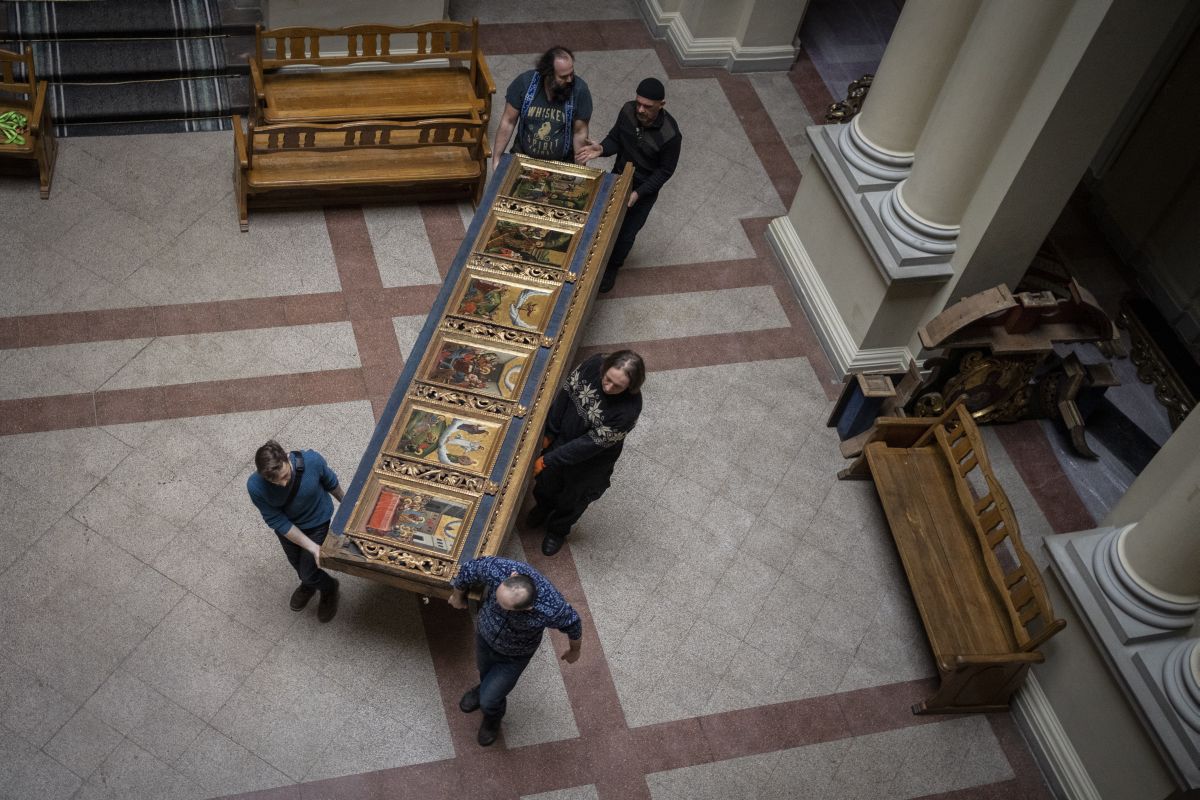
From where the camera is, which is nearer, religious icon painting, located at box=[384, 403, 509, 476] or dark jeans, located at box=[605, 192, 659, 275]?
religious icon painting, located at box=[384, 403, 509, 476]

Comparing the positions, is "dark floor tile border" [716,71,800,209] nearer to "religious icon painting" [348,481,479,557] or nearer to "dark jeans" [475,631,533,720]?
"religious icon painting" [348,481,479,557]

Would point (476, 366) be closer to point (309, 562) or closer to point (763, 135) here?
point (309, 562)

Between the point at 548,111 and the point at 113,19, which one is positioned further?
the point at 113,19

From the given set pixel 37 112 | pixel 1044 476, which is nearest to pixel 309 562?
pixel 37 112

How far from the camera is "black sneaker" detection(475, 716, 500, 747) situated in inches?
257

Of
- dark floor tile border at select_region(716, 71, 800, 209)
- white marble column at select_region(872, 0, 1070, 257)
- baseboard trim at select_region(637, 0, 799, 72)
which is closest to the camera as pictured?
white marble column at select_region(872, 0, 1070, 257)

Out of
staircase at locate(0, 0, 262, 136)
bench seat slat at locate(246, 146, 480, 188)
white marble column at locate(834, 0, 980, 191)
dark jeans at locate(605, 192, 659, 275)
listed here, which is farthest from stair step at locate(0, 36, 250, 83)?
white marble column at locate(834, 0, 980, 191)

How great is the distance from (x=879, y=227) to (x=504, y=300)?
2.78 m

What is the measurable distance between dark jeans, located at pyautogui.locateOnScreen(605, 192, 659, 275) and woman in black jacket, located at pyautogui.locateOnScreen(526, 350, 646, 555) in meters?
1.97

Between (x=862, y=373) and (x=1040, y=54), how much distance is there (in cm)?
236

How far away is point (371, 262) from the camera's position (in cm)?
888

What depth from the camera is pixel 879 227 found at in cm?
830

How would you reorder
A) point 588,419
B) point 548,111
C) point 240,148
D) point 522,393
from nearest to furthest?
1. point 588,419
2. point 522,393
3. point 548,111
4. point 240,148

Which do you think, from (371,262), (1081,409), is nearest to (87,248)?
(371,262)
